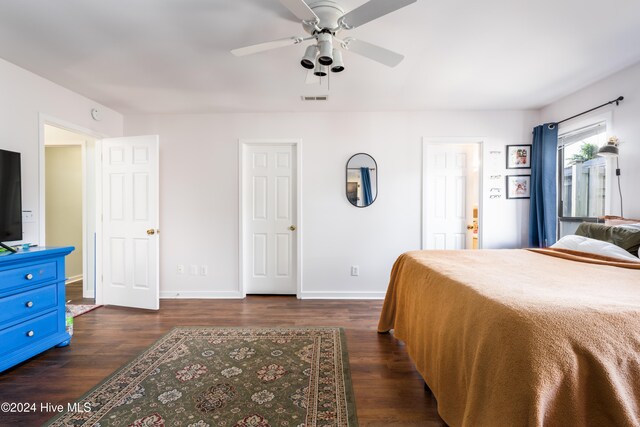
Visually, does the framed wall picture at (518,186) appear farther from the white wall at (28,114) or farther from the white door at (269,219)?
the white wall at (28,114)

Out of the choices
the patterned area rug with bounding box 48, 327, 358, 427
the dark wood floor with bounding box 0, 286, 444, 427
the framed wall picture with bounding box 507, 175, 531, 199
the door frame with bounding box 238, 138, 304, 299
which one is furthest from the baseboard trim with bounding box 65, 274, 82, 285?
the framed wall picture with bounding box 507, 175, 531, 199

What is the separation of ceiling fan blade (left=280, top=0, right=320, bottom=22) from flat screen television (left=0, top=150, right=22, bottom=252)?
97.7 inches

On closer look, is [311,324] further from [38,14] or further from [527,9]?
[38,14]

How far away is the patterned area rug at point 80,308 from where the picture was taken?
3.09 m

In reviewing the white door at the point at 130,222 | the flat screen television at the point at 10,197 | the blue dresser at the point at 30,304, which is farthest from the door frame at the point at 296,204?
the flat screen television at the point at 10,197

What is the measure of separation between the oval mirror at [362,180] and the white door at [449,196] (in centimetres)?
78

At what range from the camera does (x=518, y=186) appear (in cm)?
358

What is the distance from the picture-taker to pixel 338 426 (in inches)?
57.0

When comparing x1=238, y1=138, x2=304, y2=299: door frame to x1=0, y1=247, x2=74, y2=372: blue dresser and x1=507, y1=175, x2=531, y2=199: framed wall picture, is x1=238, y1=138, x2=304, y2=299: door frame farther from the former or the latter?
x1=507, y1=175, x2=531, y2=199: framed wall picture

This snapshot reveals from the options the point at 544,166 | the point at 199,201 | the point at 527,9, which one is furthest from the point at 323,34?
the point at 544,166

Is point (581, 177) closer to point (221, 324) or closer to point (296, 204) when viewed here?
point (296, 204)

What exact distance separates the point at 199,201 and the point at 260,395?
2691mm

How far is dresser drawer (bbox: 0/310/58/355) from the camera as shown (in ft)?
6.34

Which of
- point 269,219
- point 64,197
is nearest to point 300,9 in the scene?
point 269,219
